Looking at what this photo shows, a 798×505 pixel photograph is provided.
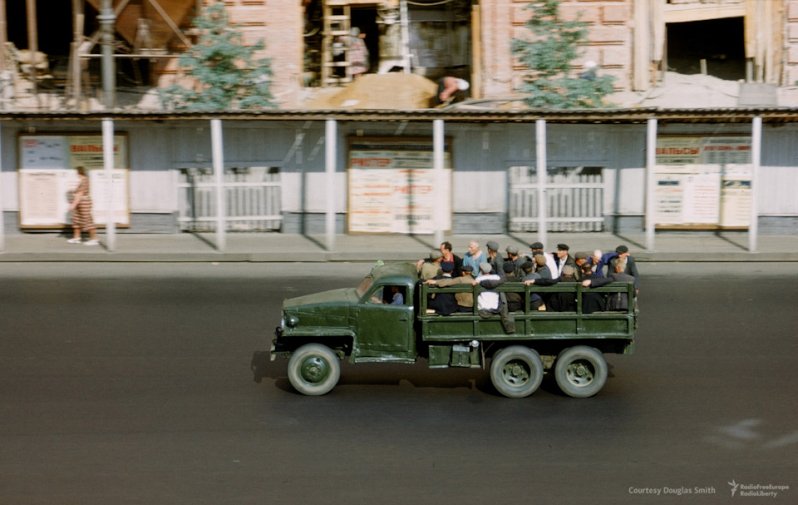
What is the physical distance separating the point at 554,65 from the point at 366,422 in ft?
49.5

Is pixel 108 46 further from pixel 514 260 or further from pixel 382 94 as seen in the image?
pixel 514 260

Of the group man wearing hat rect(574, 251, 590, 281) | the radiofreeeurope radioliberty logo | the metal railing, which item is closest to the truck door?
man wearing hat rect(574, 251, 590, 281)

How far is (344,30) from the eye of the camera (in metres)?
28.8

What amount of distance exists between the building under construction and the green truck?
14.2 m

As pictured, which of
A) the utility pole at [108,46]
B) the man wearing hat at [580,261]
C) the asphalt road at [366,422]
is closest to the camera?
the asphalt road at [366,422]

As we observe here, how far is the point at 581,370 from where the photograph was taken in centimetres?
1205

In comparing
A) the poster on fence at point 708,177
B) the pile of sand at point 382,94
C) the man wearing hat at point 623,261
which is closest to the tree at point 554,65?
the poster on fence at point 708,177

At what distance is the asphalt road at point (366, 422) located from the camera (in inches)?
368

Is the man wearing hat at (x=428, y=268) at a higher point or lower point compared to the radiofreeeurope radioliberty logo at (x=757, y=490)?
higher

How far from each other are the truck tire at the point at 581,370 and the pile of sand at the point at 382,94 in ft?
47.4

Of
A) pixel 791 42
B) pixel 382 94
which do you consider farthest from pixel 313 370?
pixel 791 42

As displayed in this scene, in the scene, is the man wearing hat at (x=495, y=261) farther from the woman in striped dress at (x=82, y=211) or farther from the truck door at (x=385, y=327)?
the woman in striped dress at (x=82, y=211)

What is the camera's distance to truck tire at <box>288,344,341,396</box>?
1202 cm

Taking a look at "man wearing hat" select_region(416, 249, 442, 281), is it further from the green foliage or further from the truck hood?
the green foliage
